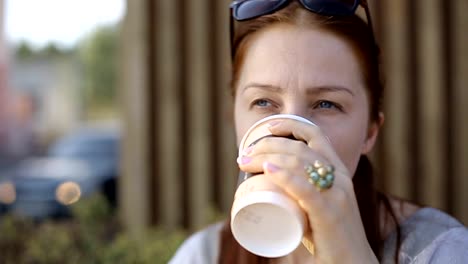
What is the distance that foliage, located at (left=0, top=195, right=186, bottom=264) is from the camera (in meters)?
2.75

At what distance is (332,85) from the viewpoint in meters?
1.51

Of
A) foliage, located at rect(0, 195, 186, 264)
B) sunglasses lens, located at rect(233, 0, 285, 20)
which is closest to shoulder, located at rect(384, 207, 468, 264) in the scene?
sunglasses lens, located at rect(233, 0, 285, 20)

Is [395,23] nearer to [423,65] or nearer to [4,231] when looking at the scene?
[423,65]

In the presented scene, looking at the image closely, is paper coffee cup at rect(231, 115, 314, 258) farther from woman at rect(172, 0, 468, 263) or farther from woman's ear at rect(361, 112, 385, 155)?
woman's ear at rect(361, 112, 385, 155)

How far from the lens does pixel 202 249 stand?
195 centimetres

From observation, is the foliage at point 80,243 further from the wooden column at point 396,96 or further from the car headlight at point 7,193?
the car headlight at point 7,193

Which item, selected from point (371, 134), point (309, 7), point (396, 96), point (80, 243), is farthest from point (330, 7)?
point (396, 96)

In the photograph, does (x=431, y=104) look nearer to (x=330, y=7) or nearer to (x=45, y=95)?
(x=330, y=7)

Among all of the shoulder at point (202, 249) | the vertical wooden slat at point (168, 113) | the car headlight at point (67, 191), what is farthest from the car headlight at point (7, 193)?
the shoulder at point (202, 249)

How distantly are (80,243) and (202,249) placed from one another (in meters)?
1.19

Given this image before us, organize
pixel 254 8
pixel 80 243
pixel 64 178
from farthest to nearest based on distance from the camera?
pixel 64 178
pixel 80 243
pixel 254 8

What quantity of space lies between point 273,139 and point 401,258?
558 mm

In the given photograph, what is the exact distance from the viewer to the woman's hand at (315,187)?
1.19m

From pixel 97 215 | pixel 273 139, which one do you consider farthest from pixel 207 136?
pixel 273 139
